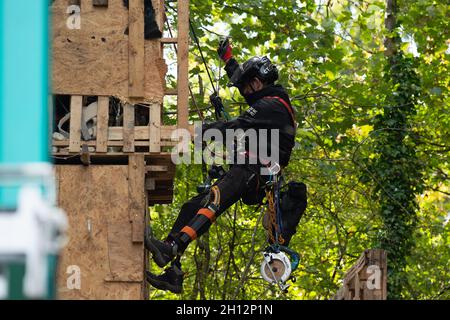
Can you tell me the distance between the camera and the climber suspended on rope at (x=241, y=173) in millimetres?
10195

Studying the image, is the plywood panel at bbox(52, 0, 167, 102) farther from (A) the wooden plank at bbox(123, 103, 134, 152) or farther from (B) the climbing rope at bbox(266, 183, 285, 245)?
(B) the climbing rope at bbox(266, 183, 285, 245)

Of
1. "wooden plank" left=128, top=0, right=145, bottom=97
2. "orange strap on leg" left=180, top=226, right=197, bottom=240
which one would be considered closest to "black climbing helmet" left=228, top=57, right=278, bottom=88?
"wooden plank" left=128, top=0, right=145, bottom=97

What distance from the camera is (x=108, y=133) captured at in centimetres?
966

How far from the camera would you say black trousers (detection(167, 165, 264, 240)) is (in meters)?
10.4

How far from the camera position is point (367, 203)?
703 inches

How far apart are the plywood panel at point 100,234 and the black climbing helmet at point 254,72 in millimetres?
1868

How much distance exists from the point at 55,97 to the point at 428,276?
11048 millimetres

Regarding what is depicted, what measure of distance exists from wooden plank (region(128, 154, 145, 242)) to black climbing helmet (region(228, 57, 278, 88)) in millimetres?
1726

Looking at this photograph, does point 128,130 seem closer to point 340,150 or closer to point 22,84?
point 22,84

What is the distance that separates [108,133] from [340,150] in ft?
27.1

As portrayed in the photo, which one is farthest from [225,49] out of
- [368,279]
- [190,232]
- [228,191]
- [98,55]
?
[368,279]

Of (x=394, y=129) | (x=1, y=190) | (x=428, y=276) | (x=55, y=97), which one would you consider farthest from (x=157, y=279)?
(x=428, y=276)
